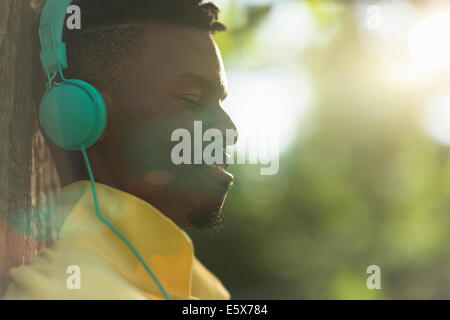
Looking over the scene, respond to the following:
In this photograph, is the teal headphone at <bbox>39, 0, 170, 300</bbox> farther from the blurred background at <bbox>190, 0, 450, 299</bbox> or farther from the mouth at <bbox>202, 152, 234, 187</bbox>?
the blurred background at <bbox>190, 0, 450, 299</bbox>

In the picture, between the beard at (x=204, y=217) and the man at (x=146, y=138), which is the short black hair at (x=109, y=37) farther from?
the beard at (x=204, y=217)

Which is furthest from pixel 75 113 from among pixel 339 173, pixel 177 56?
pixel 339 173

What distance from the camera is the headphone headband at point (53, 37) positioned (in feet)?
4.20

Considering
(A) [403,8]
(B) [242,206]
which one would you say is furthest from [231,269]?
(A) [403,8]

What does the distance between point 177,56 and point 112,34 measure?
0.18 m

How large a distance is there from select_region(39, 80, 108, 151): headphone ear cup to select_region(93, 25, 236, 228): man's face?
0.22 feet

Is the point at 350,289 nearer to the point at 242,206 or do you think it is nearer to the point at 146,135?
the point at 242,206

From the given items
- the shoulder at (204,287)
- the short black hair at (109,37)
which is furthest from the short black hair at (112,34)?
the shoulder at (204,287)

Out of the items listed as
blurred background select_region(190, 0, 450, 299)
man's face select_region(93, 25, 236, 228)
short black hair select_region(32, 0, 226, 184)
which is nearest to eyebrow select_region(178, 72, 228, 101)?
man's face select_region(93, 25, 236, 228)

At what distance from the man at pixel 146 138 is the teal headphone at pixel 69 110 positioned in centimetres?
4

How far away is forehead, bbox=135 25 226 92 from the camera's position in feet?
4.30

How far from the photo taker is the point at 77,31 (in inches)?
53.0

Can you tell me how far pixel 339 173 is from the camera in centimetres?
893

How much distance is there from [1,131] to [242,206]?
23.7 feet
